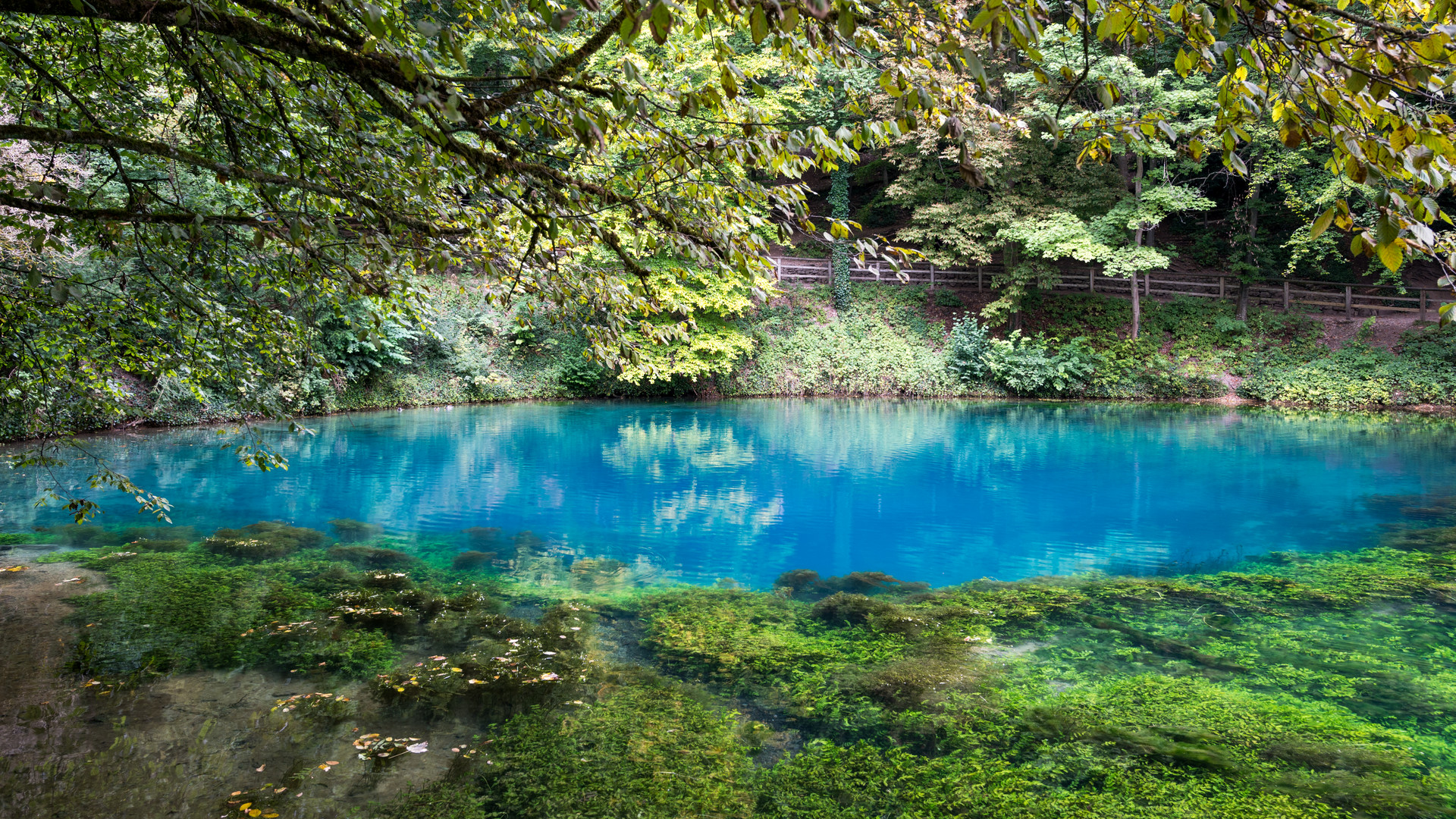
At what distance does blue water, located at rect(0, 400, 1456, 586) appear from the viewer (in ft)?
30.0

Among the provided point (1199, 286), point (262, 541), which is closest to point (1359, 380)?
point (1199, 286)

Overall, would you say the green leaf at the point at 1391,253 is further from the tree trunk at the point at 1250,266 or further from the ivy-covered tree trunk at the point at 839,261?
the tree trunk at the point at 1250,266

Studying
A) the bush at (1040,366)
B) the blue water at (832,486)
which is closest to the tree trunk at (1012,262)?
the bush at (1040,366)

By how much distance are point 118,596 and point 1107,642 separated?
7.60 metres

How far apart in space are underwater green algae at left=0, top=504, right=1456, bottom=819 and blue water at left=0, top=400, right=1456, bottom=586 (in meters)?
1.20

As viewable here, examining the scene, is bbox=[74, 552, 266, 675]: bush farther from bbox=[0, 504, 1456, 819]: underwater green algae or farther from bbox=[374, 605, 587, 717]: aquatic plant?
bbox=[374, 605, 587, 717]: aquatic plant

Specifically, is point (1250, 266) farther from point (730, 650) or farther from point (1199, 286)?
point (730, 650)

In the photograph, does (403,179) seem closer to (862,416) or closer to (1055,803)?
(1055,803)

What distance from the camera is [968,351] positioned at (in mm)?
Result: 24797

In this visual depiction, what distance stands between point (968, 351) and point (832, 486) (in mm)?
13852

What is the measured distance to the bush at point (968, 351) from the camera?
2477 centimetres

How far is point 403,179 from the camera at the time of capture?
14.5 ft

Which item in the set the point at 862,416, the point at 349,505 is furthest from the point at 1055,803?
the point at 862,416

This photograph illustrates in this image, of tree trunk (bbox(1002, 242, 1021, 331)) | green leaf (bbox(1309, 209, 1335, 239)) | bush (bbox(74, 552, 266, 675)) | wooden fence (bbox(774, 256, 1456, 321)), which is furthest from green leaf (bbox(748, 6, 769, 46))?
tree trunk (bbox(1002, 242, 1021, 331))
